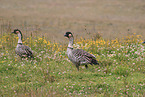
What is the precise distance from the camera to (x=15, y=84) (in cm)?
720

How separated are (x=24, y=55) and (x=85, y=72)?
8.71 ft

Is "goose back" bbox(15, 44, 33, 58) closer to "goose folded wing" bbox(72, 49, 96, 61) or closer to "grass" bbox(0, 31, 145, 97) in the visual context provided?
"grass" bbox(0, 31, 145, 97)

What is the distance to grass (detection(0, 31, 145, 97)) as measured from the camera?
21.6 ft

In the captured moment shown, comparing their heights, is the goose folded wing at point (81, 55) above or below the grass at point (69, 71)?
Answer: above

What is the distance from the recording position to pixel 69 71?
8.55m

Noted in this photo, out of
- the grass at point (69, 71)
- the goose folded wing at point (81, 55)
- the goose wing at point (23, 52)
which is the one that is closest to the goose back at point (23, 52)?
the goose wing at point (23, 52)

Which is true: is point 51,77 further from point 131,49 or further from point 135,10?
point 135,10

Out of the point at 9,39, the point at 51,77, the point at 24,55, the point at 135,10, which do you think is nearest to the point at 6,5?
the point at 135,10

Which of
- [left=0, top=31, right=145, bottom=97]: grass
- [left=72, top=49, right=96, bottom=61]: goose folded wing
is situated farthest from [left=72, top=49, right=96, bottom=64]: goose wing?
[left=0, top=31, right=145, bottom=97]: grass

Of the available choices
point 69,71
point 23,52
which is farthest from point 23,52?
point 69,71

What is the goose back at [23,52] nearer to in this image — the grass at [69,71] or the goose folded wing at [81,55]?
the grass at [69,71]

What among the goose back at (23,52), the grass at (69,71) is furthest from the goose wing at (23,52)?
the grass at (69,71)

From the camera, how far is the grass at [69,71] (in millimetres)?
6586

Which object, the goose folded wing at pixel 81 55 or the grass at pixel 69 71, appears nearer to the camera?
the grass at pixel 69 71
